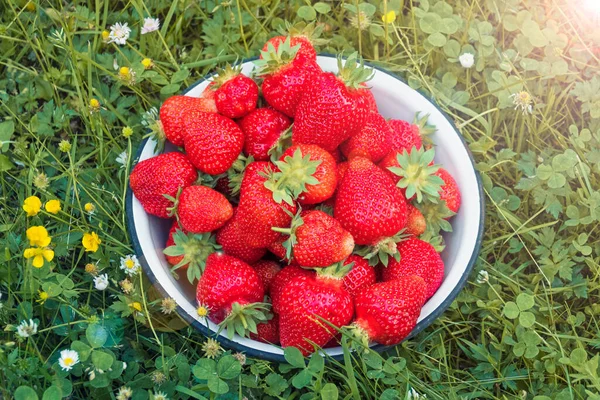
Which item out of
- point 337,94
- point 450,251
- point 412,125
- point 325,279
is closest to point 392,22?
point 412,125

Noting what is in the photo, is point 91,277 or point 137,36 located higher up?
point 137,36

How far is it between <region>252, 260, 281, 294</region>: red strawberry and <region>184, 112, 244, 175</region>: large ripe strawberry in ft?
0.86

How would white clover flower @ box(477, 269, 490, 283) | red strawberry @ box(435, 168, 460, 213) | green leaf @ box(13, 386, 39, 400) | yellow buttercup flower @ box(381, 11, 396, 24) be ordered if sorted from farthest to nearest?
yellow buttercup flower @ box(381, 11, 396, 24) → white clover flower @ box(477, 269, 490, 283) → red strawberry @ box(435, 168, 460, 213) → green leaf @ box(13, 386, 39, 400)

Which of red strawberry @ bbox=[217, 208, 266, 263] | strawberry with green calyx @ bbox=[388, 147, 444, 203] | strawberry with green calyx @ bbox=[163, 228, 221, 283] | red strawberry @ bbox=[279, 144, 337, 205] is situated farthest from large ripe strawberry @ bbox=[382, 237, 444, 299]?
strawberry with green calyx @ bbox=[163, 228, 221, 283]

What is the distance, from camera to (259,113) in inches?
69.8

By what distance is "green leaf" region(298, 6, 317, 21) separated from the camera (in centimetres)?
222

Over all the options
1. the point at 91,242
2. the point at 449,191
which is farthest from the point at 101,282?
the point at 449,191

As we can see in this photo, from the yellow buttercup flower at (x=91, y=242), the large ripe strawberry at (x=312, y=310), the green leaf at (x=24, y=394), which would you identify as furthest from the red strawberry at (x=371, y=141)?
the green leaf at (x=24, y=394)

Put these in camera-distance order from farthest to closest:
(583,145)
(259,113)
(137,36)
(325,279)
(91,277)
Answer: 1. (137,36)
2. (583,145)
3. (91,277)
4. (259,113)
5. (325,279)

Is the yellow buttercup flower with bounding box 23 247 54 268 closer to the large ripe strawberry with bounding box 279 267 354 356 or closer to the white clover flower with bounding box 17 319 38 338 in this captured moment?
the white clover flower with bounding box 17 319 38 338

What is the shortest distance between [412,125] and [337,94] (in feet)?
0.96

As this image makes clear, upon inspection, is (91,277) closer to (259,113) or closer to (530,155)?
(259,113)

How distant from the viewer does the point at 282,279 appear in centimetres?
173

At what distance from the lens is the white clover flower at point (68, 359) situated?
1652mm
